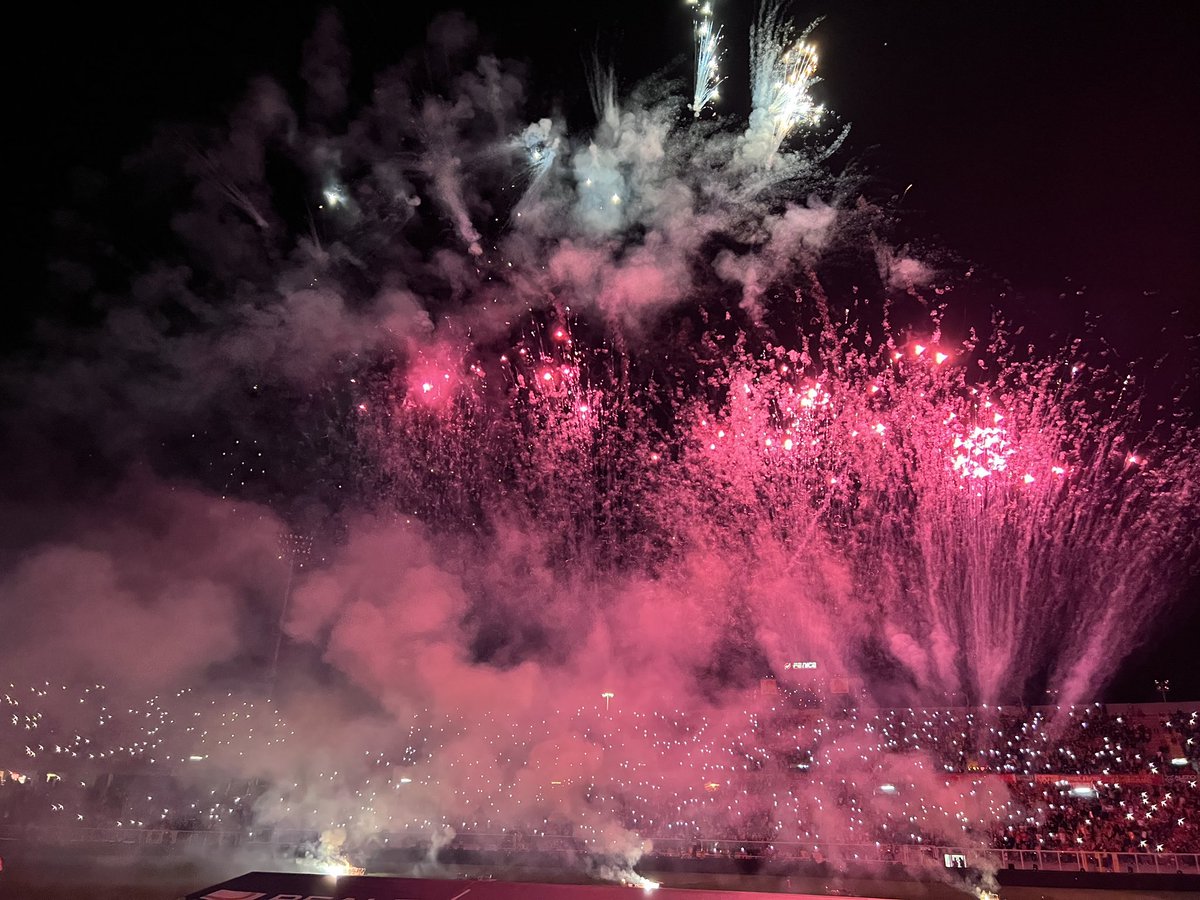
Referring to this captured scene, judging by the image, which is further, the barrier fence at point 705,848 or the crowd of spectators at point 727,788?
the crowd of spectators at point 727,788

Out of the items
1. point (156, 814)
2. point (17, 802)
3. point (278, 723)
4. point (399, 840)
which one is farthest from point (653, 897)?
point (17, 802)

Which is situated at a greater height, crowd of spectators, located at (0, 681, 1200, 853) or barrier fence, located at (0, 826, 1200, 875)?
crowd of spectators, located at (0, 681, 1200, 853)

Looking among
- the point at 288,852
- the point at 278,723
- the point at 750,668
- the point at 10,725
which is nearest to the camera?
the point at 288,852

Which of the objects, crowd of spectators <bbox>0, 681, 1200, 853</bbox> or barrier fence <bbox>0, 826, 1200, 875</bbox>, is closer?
barrier fence <bbox>0, 826, 1200, 875</bbox>

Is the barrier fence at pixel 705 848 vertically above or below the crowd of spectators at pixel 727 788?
below

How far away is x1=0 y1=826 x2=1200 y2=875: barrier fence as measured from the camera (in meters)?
9.85

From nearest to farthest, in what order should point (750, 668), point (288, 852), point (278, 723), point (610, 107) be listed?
point (610, 107) → point (288, 852) → point (278, 723) → point (750, 668)

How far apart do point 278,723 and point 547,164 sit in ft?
38.9

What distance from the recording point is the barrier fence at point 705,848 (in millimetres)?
9852

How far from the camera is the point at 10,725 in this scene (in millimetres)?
12203

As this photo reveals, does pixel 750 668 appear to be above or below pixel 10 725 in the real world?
above

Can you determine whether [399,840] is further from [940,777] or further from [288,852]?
[940,777]

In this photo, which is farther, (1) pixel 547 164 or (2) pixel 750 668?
(2) pixel 750 668

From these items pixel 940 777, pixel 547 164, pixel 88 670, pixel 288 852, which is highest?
pixel 547 164
